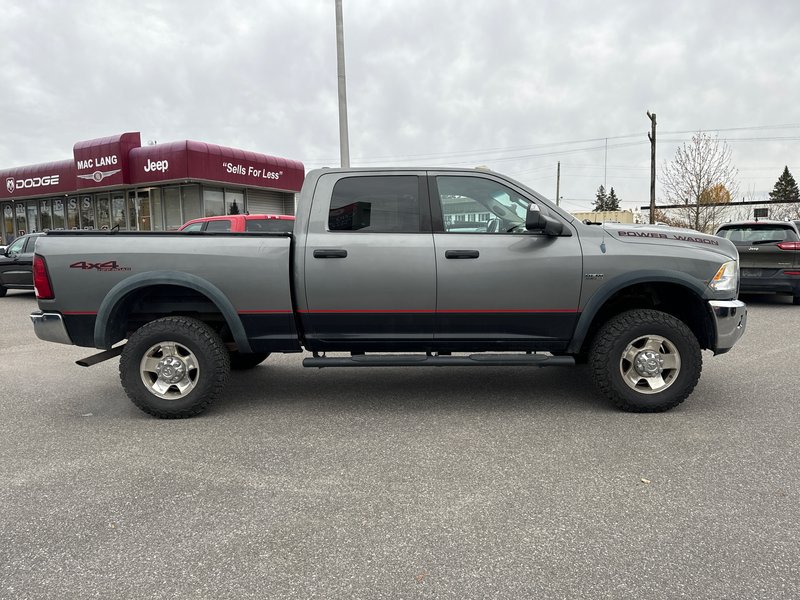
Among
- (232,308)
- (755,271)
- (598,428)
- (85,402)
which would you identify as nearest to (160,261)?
(232,308)

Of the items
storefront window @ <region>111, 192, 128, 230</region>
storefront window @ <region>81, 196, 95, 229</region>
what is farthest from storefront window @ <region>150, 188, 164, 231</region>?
storefront window @ <region>81, 196, 95, 229</region>

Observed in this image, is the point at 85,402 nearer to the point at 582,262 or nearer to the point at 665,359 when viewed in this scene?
the point at 582,262

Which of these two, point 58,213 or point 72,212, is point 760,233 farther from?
point 58,213

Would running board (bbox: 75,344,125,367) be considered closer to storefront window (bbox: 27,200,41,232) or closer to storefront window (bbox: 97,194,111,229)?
storefront window (bbox: 97,194,111,229)

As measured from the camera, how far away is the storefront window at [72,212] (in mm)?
27880

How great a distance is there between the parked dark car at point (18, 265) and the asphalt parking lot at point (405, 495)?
395 inches

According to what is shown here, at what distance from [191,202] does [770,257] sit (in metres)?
20.0

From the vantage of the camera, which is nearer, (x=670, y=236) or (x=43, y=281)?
(x=43, y=281)

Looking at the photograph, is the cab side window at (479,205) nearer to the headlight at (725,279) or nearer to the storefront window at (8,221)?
the headlight at (725,279)

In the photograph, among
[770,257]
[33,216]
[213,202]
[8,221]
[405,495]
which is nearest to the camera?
[405,495]

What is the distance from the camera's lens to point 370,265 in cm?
441

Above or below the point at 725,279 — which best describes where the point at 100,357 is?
below

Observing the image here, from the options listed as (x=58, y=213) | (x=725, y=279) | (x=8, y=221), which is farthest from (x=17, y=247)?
(x=8, y=221)

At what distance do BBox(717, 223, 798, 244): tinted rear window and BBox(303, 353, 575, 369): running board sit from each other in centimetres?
812
